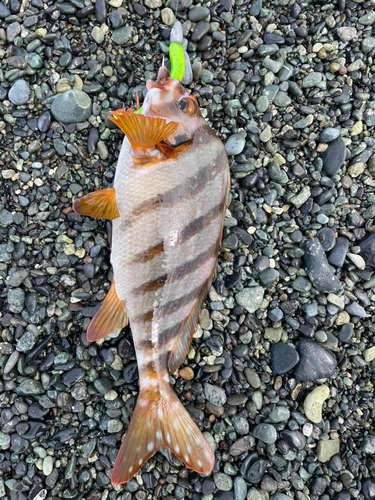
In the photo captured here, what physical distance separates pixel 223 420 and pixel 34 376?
1.61 m

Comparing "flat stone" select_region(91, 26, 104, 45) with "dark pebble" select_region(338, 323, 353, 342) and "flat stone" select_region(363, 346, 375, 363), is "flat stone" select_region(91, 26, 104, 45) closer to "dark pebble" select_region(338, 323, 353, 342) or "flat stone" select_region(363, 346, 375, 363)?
"dark pebble" select_region(338, 323, 353, 342)

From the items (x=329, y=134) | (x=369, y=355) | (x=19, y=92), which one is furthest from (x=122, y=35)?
(x=369, y=355)

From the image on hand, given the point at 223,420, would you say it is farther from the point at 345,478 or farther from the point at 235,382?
the point at 345,478

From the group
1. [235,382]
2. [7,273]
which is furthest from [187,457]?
[7,273]

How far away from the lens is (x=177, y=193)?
2178 mm

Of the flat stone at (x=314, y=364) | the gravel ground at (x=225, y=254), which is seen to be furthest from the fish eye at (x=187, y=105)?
the flat stone at (x=314, y=364)

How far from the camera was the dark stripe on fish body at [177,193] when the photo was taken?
2.16 m

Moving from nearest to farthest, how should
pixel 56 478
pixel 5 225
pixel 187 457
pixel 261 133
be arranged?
pixel 187 457
pixel 56 478
pixel 5 225
pixel 261 133

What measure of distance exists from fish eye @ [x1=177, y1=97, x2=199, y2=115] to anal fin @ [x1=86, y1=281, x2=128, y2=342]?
1.39m

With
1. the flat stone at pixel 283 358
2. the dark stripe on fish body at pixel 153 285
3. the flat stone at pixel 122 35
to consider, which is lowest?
the flat stone at pixel 283 358

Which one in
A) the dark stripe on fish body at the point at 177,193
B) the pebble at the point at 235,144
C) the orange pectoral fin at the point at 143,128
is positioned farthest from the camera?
the pebble at the point at 235,144

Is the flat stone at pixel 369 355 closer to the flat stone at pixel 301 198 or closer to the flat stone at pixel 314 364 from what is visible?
the flat stone at pixel 314 364

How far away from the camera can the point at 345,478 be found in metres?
2.75

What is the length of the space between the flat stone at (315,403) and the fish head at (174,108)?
7.73ft
